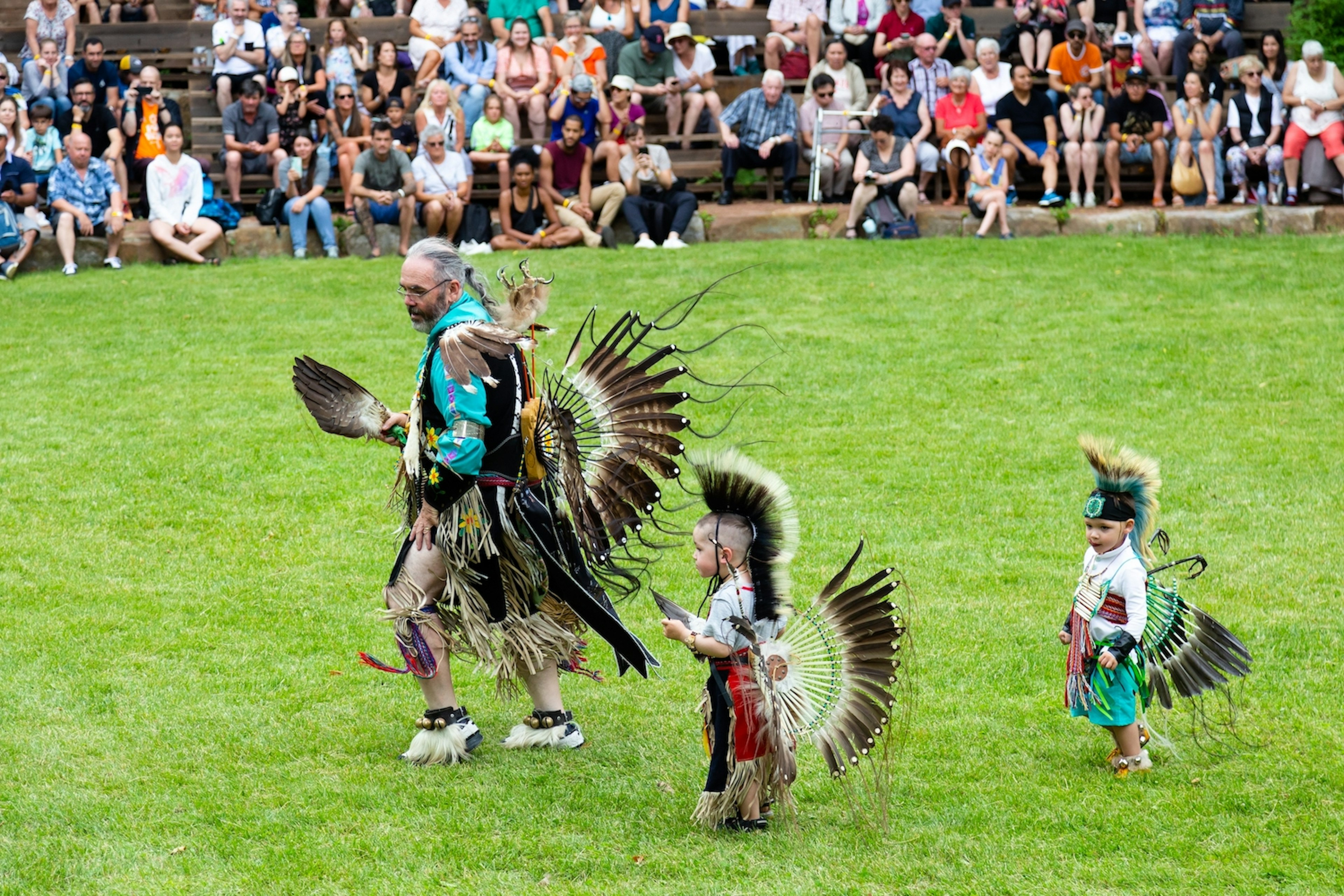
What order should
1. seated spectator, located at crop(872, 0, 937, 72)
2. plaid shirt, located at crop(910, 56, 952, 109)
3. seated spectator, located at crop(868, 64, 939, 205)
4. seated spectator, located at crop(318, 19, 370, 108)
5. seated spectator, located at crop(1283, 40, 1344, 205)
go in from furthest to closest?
seated spectator, located at crop(872, 0, 937, 72)
plaid shirt, located at crop(910, 56, 952, 109)
seated spectator, located at crop(318, 19, 370, 108)
seated spectator, located at crop(868, 64, 939, 205)
seated spectator, located at crop(1283, 40, 1344, 205)

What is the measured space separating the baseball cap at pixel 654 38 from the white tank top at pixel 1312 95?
20.6 feet

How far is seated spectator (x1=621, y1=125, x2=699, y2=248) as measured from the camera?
13898 mm

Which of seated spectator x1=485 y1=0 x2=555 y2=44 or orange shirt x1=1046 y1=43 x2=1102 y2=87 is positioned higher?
seated spectator x1=485 y1=0 x2=555 y2=44

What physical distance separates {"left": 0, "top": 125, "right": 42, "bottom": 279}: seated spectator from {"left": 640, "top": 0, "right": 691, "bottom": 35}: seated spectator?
21.1ft

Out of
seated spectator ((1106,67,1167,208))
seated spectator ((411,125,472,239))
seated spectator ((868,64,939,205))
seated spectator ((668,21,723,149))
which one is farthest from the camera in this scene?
seated spectator ((668,21,723,149))

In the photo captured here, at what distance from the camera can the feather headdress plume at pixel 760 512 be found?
13.8 ft

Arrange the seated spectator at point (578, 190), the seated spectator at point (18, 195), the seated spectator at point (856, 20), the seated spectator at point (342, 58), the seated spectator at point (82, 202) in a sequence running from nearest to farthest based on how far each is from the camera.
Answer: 1. the seated spectator at point (18, 195)
2. the seated spectator at point (82, 202)
3. the seated spectator at point (578, 190)
4. the seated spectator at point (342, 58)
5. the seated spectator at point (856, 20)

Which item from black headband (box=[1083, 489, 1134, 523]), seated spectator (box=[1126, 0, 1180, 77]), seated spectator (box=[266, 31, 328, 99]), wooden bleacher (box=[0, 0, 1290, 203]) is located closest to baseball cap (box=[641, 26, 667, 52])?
wooden bleacher (box=[0, 0, 1290, 203])

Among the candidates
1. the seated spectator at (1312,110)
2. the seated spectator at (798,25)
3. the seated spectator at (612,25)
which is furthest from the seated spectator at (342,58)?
the seated spectator at (1312,110)

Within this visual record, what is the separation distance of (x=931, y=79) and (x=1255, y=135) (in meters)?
3.20

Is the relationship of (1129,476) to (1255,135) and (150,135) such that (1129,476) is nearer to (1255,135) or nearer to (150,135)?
(1255,135)

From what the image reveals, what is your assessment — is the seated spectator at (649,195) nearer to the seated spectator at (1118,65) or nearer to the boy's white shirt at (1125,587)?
the seated spectator at (1118,65)

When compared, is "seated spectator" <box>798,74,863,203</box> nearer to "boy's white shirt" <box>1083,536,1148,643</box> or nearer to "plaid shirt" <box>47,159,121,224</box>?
"plaid shirt" <box>47,159,121,224</box>

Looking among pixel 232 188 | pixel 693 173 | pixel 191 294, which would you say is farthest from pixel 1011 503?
pixel 232 188
